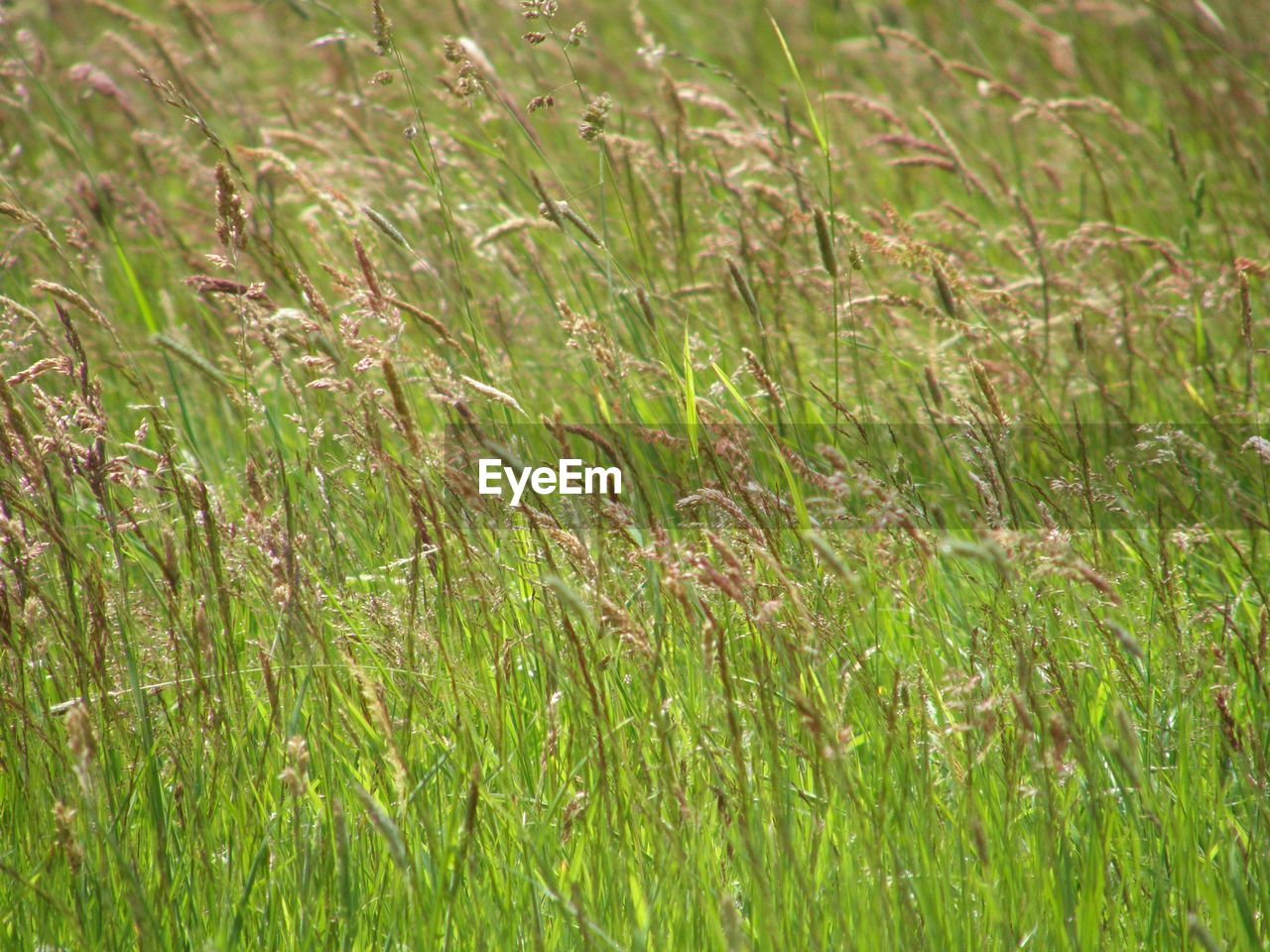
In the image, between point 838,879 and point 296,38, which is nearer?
point 838,879

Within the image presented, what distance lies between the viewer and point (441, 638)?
1512 mm

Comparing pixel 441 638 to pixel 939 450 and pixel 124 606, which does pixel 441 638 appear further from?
pixel 939 450

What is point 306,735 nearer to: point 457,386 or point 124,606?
point 124,606

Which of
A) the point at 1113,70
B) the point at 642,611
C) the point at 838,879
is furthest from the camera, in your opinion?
the point at 1113,70

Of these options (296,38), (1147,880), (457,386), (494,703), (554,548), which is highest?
(296,38)

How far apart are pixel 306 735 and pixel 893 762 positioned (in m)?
0.83

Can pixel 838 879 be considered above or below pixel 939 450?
below

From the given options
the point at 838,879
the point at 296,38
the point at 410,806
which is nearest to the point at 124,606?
the point at 410,806

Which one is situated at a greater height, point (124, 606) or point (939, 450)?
point (124, 606)

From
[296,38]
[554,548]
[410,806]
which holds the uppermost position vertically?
[296,38]

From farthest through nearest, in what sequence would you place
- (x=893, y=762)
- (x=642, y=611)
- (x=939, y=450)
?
(x=939, y=450)
(x=642, y=611)
(x=893, y=762)

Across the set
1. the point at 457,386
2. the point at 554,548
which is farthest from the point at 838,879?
the point at 457,386

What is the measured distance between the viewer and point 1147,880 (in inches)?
54.7

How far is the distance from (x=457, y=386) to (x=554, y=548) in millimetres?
323
